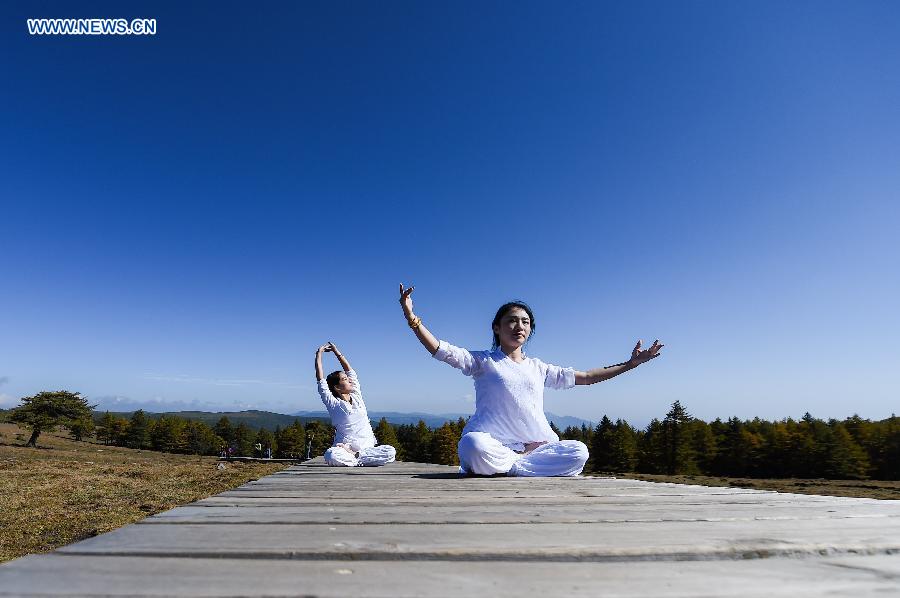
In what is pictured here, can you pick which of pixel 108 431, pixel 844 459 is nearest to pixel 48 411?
pixel 108 431

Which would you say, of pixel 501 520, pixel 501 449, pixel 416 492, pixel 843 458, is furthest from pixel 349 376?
pixel 843 458

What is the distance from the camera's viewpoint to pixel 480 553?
5.51 ft

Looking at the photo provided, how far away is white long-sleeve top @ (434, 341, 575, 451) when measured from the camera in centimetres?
570

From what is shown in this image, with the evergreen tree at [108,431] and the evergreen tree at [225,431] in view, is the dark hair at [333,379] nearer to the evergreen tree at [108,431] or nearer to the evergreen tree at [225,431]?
the evergreen tree at [225,431]

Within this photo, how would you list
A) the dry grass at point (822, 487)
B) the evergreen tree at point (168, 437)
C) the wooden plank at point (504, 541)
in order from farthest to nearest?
the evergreen tree at point (168, 437) → the dry grass at point (822, 487) → the wooden plank at point (504, 541)

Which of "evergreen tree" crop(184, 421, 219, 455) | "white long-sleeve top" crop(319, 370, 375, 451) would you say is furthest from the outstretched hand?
"evergreen tree" crop(184, 421, 219, 455)

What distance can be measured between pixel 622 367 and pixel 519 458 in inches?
78.9

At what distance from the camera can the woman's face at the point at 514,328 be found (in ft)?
20.2

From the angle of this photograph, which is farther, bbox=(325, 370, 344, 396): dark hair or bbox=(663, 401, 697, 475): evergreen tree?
bbox=(663, 401, 697, 475): evergreen tree

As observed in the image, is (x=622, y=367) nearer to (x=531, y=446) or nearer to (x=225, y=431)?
(x=531, y=446)

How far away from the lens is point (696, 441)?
82062mm

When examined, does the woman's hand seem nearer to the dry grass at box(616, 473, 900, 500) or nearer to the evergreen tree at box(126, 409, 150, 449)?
the dry grass at box(616, 473, 900, 500)

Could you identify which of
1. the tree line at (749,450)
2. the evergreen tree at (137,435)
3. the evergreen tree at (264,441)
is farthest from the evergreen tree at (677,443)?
the evergreen tree at (137,435)

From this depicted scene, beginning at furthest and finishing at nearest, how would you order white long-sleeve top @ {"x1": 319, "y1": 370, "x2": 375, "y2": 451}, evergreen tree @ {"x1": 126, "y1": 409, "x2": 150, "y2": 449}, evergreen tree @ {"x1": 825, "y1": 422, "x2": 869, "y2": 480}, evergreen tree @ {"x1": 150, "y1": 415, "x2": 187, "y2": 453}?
1. evergreen tree @ {"x1": 126, "y1": 409, "x2": 150, "y2": 449}
2. evergreen tree @ {"x1": 150, "y1": 415, "x2": 187, "y2": 453}
3. evergreen tree @ {"x1": 825, "y1": 422, "x2": 869, "y2": 480}
4. white long-sleeve top @ {"x1": 319, "y1": 370, "x2": 375, "y2": 451}
